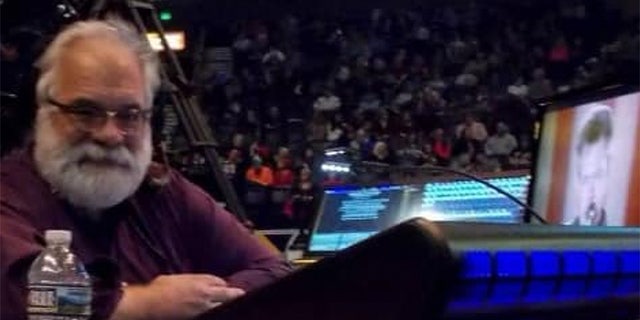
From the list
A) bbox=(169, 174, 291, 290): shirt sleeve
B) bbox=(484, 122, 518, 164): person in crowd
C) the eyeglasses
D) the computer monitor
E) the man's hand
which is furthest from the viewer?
bbox=(484, 122, 518, 164): person in crowd

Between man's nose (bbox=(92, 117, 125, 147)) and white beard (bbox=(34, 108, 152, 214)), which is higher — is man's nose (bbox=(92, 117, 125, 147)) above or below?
above

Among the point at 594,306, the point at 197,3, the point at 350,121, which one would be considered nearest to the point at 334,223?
the point at 594,306

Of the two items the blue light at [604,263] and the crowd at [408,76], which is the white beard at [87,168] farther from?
the crowd at [408,76]

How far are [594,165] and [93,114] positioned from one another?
640 millimetres

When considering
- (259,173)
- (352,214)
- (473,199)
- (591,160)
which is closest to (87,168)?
(591,160)

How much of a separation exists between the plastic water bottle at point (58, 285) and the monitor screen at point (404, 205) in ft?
2.87

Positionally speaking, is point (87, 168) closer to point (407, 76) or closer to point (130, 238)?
point (130, 238)

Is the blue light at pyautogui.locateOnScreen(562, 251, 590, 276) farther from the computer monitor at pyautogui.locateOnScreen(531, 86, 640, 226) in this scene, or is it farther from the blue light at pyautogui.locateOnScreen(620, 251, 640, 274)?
the computer monitor at pyautogui.locateOnScreen(531, 86, 640, 226)

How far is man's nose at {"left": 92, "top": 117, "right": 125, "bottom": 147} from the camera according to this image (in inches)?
57.3

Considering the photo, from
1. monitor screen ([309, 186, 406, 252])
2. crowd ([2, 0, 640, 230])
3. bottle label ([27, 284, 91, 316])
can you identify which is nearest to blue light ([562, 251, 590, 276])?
bottle label ([27, 284, 91, 316])

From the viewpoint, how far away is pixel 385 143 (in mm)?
8438

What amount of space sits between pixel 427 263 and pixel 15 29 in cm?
172

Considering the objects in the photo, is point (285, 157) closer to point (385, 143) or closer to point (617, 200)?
point (385, 143)

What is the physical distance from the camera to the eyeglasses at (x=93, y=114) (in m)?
1.44
